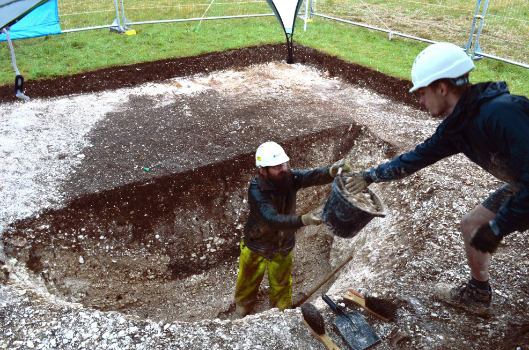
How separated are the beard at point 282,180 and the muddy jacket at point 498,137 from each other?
4.67 feet

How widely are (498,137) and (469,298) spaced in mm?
1476

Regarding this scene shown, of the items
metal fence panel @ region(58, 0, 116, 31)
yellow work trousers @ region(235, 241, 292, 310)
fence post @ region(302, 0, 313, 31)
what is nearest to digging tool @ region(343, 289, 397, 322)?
yellow work trousers @ region(235, 241, 292, 310)

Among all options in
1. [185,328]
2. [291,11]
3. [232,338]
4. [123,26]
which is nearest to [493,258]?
[232,338]

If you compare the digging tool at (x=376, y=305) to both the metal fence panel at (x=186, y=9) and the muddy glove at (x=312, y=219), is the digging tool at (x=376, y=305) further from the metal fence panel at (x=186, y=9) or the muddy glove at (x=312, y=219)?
the metal fence panel at (x=186, y=9)

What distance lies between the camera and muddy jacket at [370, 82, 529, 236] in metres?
2.14

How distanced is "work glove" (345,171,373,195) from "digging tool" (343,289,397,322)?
0.89 metres

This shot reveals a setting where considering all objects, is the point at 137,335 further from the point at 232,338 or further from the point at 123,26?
the point at 123,26

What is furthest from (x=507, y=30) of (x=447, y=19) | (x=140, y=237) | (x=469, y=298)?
(x=140, y=237)

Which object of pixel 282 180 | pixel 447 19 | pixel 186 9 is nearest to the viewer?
pixel 282 180

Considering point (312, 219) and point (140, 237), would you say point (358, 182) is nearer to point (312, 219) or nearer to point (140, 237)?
point (312, 219)

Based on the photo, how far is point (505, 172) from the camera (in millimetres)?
2393

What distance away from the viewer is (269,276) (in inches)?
166

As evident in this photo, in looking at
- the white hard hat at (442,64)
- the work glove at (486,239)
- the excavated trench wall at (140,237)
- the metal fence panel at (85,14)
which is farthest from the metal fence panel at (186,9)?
the work glove at (486,239)

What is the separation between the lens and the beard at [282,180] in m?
3.67
